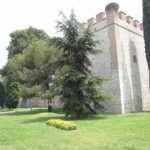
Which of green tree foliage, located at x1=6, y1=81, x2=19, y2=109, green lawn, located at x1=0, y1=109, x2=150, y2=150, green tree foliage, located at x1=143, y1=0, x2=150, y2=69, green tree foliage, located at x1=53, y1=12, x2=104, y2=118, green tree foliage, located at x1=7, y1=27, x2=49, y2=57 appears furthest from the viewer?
green tree foliage, located at x1=7, y1=27, x2=49, y2=57

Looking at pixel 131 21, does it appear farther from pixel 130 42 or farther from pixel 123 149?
pixel 123 149

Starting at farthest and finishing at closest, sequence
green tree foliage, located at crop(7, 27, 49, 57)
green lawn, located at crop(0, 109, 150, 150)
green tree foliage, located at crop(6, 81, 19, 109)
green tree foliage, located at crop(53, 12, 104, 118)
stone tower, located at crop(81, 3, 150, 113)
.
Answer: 1. green tree foliage, located at crop(7, 27, 49, 57)
2. green tree foliage, located at crop(6, 81, 19, 109)
3. stone tower, located at crop(81, 3, 150, 113)
4. green tree foliage, located at crop(53, 12, 104, 118)
5. green lawn, located at crop(0, 109, 150, 150)

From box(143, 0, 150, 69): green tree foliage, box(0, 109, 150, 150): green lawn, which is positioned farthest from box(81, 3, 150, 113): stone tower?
box(143, 0, 150, 69): green tree foliage

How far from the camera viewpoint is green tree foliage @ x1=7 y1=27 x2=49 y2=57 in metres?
39.1

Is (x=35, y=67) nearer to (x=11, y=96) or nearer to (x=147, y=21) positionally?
(x=11, y=96)

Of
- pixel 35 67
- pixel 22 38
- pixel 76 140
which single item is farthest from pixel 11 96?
pixel 76 140

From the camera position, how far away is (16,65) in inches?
1204

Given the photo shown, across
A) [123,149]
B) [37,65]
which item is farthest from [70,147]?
[37,65]

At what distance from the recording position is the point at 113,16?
22656mm

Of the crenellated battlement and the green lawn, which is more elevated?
the crenellated battlement

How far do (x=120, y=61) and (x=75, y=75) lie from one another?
17.0 feet

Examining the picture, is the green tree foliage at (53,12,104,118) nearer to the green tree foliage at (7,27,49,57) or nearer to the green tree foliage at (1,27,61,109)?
the green tree foliage at (1,27,61,109)

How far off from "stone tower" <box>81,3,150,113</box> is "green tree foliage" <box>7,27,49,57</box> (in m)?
16.5

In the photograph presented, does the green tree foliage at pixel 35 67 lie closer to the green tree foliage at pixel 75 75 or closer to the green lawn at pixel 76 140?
→ the green tree foliage at pixel 75 75
